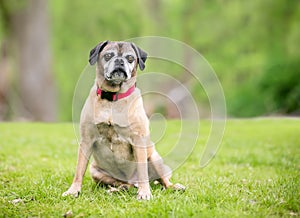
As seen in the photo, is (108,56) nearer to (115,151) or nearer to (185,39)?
(115,151)

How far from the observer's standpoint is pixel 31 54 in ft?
57.5

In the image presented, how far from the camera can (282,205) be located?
4.24 meters

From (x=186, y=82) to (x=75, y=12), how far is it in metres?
8.25

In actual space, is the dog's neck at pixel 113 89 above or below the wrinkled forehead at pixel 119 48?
below

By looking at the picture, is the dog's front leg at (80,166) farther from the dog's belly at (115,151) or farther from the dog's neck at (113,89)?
A: the dog's neck at (113,89)

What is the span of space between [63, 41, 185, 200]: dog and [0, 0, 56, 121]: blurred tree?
13183mm

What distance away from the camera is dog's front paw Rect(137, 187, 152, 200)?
179 inches

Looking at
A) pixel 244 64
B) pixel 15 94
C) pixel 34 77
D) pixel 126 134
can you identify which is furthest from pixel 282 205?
pixel 244 64

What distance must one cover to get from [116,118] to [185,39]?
22609mm

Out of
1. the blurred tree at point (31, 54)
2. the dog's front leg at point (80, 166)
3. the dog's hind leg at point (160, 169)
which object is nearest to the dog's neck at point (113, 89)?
the dog's front leg at point (80, 166)

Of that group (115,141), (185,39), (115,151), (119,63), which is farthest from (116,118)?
(185,39)

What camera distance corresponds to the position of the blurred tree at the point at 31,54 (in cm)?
1728

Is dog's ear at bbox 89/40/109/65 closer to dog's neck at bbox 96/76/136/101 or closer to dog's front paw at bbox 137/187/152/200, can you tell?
dog's neck at bbox 96/76/136/101

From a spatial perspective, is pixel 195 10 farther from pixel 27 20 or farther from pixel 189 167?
pixel 189 167
